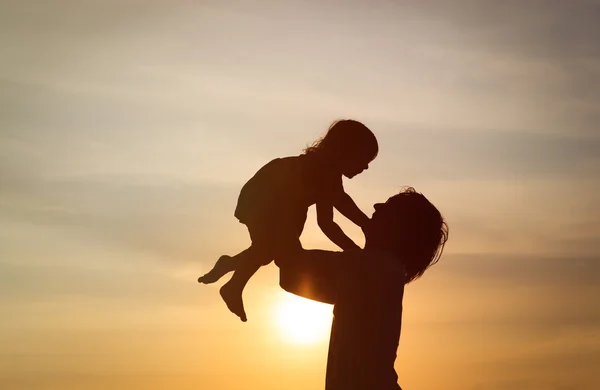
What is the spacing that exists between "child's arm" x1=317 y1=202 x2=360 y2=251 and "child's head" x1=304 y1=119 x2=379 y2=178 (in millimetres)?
502

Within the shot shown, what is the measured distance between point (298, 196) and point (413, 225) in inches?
101

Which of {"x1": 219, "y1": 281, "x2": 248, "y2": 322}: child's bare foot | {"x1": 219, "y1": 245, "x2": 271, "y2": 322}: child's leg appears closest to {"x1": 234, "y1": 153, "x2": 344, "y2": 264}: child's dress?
{"x1": 219, "y1": 245, "x2": 271, "y2": 322}: child's leg

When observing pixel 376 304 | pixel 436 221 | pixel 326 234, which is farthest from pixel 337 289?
pixel 326 234

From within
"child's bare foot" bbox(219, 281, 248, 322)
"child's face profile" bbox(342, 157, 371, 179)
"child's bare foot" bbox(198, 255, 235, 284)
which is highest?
"child's face profile" bbox(342, 157, 371, 179)

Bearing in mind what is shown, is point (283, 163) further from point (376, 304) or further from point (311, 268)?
point (376, 304)

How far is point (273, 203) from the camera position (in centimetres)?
766

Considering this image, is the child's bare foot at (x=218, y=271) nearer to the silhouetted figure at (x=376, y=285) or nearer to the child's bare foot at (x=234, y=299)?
the child's bare foot at (x=234, y=299)

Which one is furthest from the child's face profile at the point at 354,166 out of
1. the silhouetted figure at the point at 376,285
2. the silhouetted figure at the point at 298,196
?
the silhouetted figure at the point at 376,285

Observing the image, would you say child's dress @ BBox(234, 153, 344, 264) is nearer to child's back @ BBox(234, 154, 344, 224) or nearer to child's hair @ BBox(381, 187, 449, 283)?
child's back @ BBox(234, 154, 344, 224)

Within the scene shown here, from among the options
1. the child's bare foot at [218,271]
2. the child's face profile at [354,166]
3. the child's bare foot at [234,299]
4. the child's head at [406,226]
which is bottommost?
the child's head at [406,226]

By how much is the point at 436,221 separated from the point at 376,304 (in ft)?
2.68

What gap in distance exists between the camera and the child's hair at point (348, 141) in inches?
316

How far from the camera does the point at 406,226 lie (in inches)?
216

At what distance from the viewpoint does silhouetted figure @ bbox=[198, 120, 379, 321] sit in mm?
7652
